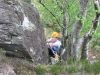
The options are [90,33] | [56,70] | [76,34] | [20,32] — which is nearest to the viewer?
[56,70]

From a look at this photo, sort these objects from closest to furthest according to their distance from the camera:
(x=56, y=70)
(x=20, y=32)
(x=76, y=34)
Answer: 1. (x=56, y=70)
2. (x=20, y=32)
3. (x=76, y=34)

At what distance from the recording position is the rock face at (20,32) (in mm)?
9883

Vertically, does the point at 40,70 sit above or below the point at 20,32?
below

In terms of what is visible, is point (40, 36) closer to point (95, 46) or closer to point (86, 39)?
point (86, 39)

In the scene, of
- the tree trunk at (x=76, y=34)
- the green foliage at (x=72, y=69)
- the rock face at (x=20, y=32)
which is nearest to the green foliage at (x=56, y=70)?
the green foliage at (x=72, y=69)

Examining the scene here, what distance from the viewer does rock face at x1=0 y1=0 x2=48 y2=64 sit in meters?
9.88

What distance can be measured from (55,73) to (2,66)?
61.4 inches

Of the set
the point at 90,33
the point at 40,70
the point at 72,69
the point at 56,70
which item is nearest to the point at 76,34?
the point at 90,33

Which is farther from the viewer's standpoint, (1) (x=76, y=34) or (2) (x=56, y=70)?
(1) (x=76, y=34)

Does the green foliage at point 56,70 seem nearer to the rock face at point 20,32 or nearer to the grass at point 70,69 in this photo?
the grass at point 70,69

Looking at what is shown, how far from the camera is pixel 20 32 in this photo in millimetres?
10156

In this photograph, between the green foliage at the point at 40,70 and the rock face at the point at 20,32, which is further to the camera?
the rock face at the point at 20,32

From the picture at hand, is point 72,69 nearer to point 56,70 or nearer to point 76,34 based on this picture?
point 56,70

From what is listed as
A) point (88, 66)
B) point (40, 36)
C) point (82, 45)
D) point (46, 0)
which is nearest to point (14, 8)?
point (40, 36)
